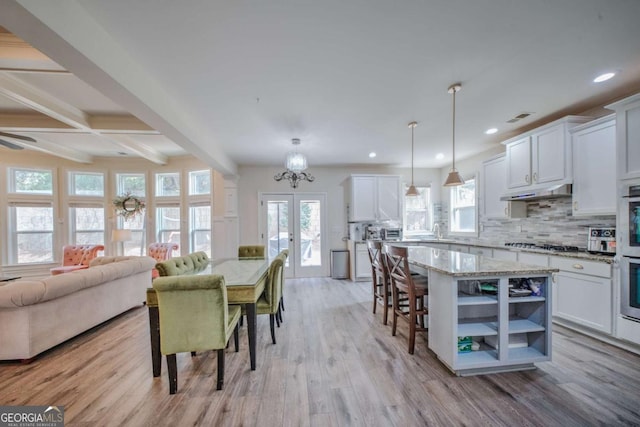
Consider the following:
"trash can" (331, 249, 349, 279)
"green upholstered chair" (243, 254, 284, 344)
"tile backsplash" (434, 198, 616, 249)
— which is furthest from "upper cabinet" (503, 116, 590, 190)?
"green upholstered chair" (243, 254, 284, 344)

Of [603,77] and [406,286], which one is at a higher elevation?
[603,77]

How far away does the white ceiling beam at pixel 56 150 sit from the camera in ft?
14.1

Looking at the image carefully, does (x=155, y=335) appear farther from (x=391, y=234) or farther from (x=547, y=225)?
(x=547, y=225)

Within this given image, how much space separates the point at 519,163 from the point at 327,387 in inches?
152

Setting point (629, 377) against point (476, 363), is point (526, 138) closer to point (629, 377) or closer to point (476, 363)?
point (629, 377)

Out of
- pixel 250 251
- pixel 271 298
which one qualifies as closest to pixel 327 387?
pixel 271 298

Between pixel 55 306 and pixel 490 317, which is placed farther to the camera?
pixel 55 306

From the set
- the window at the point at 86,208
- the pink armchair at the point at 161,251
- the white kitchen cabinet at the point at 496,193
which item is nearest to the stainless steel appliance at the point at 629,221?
the white kitchen cabinet at the point at 496,193

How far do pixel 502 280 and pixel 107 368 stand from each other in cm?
356

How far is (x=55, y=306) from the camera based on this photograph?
261 cm

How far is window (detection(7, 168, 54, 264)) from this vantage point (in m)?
5.12

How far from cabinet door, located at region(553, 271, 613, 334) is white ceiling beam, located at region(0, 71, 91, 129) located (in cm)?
621

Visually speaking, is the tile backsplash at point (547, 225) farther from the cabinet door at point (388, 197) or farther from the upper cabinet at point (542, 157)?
the cabinet door at point (388, 197)

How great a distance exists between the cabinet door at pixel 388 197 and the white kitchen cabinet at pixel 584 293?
2.93 meters
